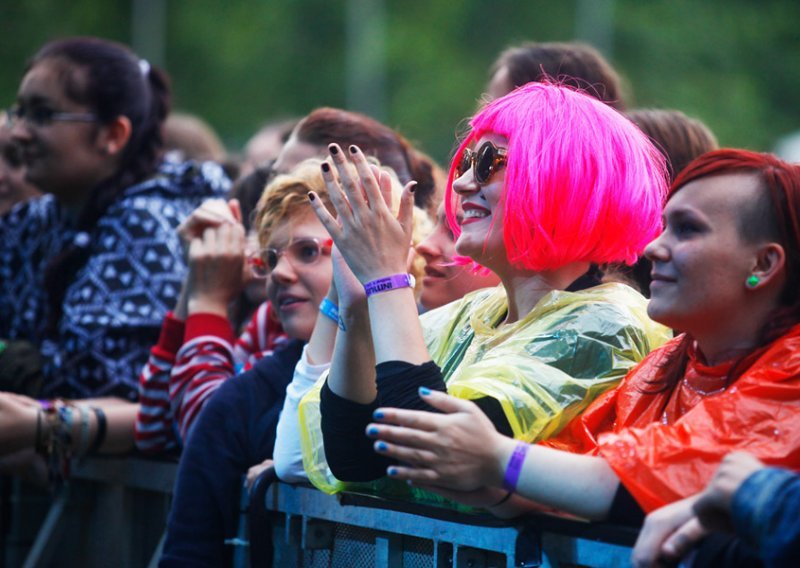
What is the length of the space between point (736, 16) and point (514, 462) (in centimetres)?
3005

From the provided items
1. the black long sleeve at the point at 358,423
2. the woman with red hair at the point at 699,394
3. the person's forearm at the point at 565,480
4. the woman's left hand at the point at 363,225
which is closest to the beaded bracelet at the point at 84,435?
the black long sleeve at the point at 358,423

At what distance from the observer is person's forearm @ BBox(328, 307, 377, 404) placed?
271cm

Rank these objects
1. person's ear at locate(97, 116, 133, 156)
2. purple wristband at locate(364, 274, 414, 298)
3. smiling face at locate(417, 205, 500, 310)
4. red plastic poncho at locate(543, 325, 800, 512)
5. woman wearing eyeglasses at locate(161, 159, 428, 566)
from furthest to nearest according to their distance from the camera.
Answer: person's ear at locate(97, 116, 133, 156) < smiling face at locate(417, 205, 500, 310) < woman wearing eyeglasses at locate(161, 159, 428, 566) < purple wristband at locate(364, 274, 414, 298) < red plastic poncho at locate(543, 325, 800, 512)

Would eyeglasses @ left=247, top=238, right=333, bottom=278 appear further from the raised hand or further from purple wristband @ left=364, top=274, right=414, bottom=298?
purple wristband @ left=364, top=274, right=414, bottom=298

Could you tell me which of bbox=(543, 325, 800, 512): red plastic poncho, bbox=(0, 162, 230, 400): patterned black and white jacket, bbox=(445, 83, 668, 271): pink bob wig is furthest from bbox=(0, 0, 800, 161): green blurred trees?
bbox=(543, 325, 800, 512): red plastic poncho

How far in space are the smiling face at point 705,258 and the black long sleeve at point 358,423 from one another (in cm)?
49

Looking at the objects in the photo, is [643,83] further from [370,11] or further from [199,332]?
[199,332]

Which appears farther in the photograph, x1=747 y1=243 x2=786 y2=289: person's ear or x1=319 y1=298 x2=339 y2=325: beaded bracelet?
x1=319 y1=298 x2=339 y2=325: beaded bracelet

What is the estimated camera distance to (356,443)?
270 centimetres

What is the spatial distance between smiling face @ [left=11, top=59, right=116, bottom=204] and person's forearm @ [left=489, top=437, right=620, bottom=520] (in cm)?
338

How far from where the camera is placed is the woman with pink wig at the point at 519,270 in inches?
101

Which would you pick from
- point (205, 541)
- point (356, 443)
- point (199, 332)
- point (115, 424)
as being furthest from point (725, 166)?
point (115, 424)

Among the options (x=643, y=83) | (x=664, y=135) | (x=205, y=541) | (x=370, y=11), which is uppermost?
(x=370, y=11)

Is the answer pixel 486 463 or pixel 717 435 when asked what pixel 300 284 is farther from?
pixel 717 435
